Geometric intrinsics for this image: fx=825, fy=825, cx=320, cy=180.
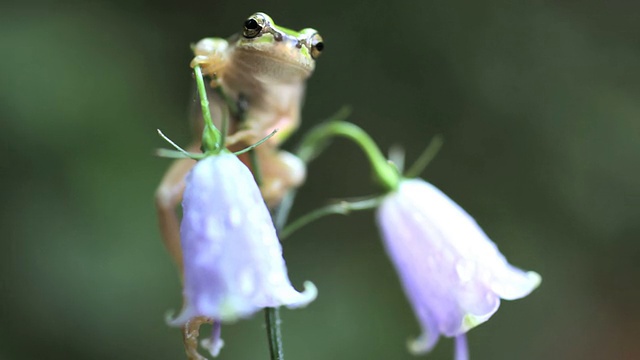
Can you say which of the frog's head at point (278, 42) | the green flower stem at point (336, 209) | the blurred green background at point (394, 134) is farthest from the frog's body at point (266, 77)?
the blurred green background at point (394, 134)

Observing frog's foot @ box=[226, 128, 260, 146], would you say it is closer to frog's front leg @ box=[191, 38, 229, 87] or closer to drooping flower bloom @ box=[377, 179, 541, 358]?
frog's front leg @ box=[191, 38, 229, 87]

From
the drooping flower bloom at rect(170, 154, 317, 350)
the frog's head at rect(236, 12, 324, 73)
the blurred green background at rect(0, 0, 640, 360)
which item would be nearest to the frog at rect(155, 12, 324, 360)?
the frog's head at rect(236, 12, 324, 73)

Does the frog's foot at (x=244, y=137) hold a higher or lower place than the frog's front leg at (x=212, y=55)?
lower

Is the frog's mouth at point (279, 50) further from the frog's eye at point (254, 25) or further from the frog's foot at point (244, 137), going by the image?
the frog's foot at point (244, 137)

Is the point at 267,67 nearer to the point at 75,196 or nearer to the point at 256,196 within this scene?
the point at 256,196

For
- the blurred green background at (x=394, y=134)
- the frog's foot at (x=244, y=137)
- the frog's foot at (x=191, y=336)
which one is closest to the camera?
the frog's foot at (x=191, y=336)

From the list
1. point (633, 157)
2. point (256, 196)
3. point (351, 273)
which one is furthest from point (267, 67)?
point (633, 157)
